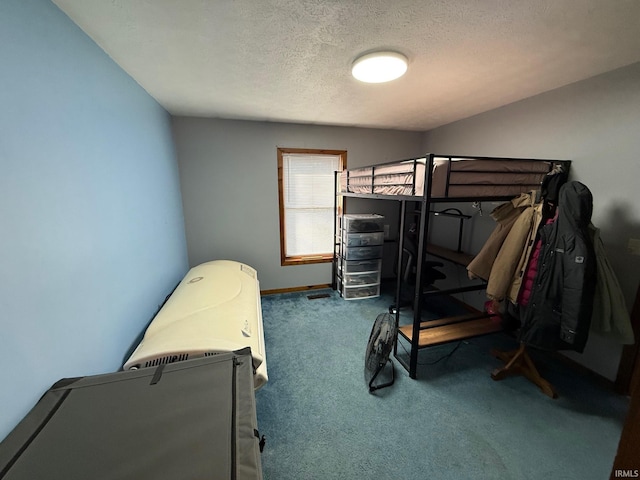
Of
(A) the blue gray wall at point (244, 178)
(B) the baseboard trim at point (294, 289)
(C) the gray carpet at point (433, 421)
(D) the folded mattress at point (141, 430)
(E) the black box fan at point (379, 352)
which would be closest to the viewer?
(D) the folded mattress at point (141, 430)

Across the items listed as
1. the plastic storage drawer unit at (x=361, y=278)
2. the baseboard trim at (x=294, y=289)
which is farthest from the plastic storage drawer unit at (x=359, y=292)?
the baseboard trim at (x=294, y=289)

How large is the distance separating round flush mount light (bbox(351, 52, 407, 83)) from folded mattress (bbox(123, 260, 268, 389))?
1.88 m

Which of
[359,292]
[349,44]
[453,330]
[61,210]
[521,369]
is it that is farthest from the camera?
[359,292]

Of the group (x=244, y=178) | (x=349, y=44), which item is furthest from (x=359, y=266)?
(x=349, y=44)

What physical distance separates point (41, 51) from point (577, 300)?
2949 millimetres

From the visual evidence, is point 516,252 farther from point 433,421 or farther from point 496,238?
point 433,421

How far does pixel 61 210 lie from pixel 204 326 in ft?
2.84

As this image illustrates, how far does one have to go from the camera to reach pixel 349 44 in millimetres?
1399

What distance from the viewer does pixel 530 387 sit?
1850 millimetres

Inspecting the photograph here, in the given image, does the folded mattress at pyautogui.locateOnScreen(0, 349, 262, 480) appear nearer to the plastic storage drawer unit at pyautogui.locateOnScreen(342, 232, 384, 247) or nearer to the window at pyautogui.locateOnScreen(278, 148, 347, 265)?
the plastic storage drawer unit at pyautogui.locateOnScreen(342, 232, 384, 247)

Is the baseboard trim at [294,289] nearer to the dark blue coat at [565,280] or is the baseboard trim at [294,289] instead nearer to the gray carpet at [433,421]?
the gray carpet at [433,421]

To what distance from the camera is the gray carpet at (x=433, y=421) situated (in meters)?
1.32

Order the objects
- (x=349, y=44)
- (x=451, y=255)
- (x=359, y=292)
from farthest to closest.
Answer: (x=359, y=292), (x=451, y=255), (x=349, y=44)

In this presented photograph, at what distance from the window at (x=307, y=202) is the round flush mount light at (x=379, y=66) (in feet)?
5.54
